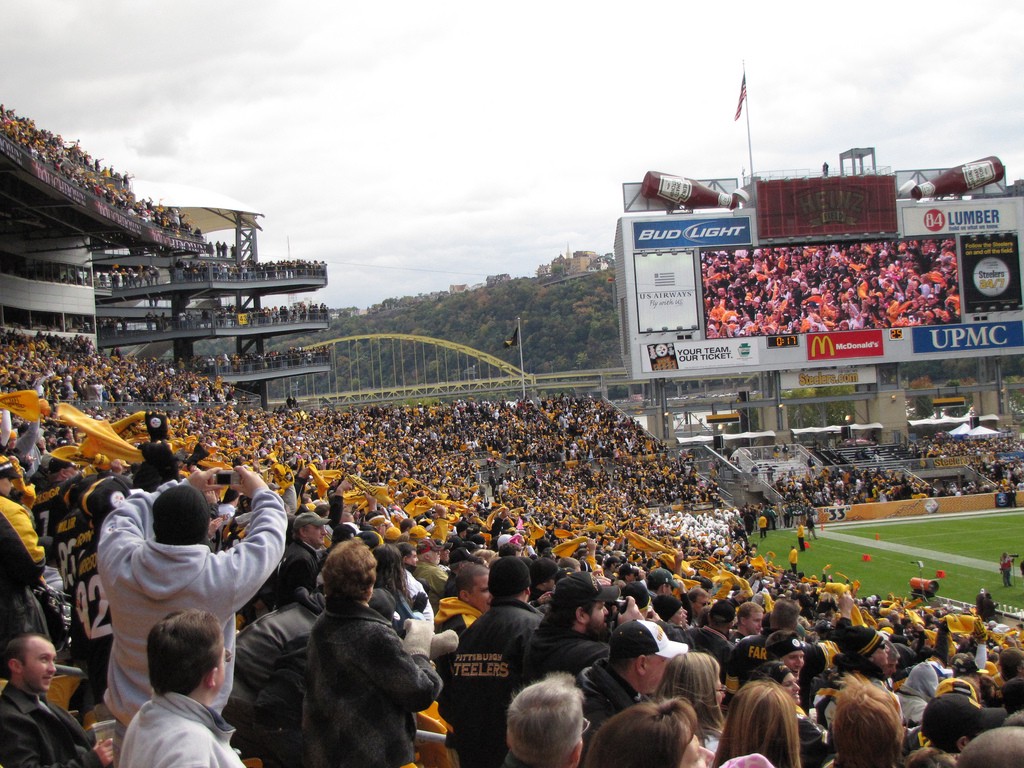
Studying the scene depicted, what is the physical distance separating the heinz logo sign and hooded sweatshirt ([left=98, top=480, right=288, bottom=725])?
159 feet

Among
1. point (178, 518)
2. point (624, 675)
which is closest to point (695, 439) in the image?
point (624, 675)

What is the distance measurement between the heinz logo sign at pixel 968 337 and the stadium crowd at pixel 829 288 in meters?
0.52

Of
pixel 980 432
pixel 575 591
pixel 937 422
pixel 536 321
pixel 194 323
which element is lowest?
pixel 980 432

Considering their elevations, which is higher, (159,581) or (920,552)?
(159,581)

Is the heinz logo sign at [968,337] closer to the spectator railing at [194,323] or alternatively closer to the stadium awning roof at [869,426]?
the stadium awning roof at [869,426]

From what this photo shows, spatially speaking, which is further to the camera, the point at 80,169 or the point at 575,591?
the point at 80,169

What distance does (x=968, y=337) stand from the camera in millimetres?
48781

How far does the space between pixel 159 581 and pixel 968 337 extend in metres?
50.4

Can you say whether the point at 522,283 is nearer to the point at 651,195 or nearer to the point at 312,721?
the point at 651,195

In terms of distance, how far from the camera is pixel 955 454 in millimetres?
47125

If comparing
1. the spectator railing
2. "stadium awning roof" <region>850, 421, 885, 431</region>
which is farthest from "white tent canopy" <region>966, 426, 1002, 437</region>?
the spectator railing

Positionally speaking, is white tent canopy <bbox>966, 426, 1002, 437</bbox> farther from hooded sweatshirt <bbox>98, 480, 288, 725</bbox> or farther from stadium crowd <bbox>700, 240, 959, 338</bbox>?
hooded sweatshirt <bbox>98, 480, 288, 725</bbox>

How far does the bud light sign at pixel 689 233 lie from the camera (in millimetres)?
46500

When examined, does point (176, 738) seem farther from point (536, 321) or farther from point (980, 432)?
point (536, 321)
